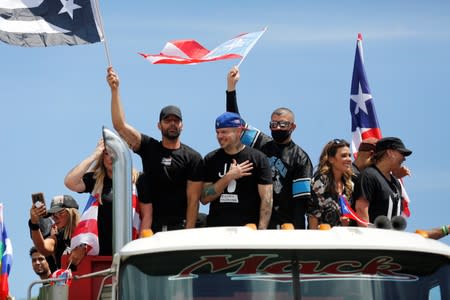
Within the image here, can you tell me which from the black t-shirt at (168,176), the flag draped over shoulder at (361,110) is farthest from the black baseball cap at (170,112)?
the flag draped over shoulder at (361,110)

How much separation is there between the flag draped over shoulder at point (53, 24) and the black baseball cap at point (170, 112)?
1.59m

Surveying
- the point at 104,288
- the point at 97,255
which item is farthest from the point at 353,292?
the point at 97,255

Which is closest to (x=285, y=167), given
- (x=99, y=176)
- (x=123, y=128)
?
(x=123, y=128)

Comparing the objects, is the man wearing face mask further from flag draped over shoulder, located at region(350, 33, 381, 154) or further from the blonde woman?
flag draped over shoulder, located at region(350, 33, 381, 154)

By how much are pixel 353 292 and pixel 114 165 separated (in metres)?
2.47

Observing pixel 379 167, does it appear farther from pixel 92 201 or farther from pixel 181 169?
pixel 92 201

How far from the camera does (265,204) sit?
10977 millimetres

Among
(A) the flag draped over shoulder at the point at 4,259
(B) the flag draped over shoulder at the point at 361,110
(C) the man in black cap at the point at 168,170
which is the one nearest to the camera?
(C) the man in black cap at the point at 168,170

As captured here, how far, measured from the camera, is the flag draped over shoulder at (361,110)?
1647 centimetres

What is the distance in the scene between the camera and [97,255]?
1073 centimetres

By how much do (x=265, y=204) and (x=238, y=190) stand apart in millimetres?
296

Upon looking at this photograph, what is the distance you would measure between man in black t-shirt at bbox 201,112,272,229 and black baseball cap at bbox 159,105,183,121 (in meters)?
0.50

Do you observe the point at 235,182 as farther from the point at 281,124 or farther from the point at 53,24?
the point at 53,24

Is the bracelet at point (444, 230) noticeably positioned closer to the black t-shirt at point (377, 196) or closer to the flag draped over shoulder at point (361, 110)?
the black t-shirt at point (377, 196)
